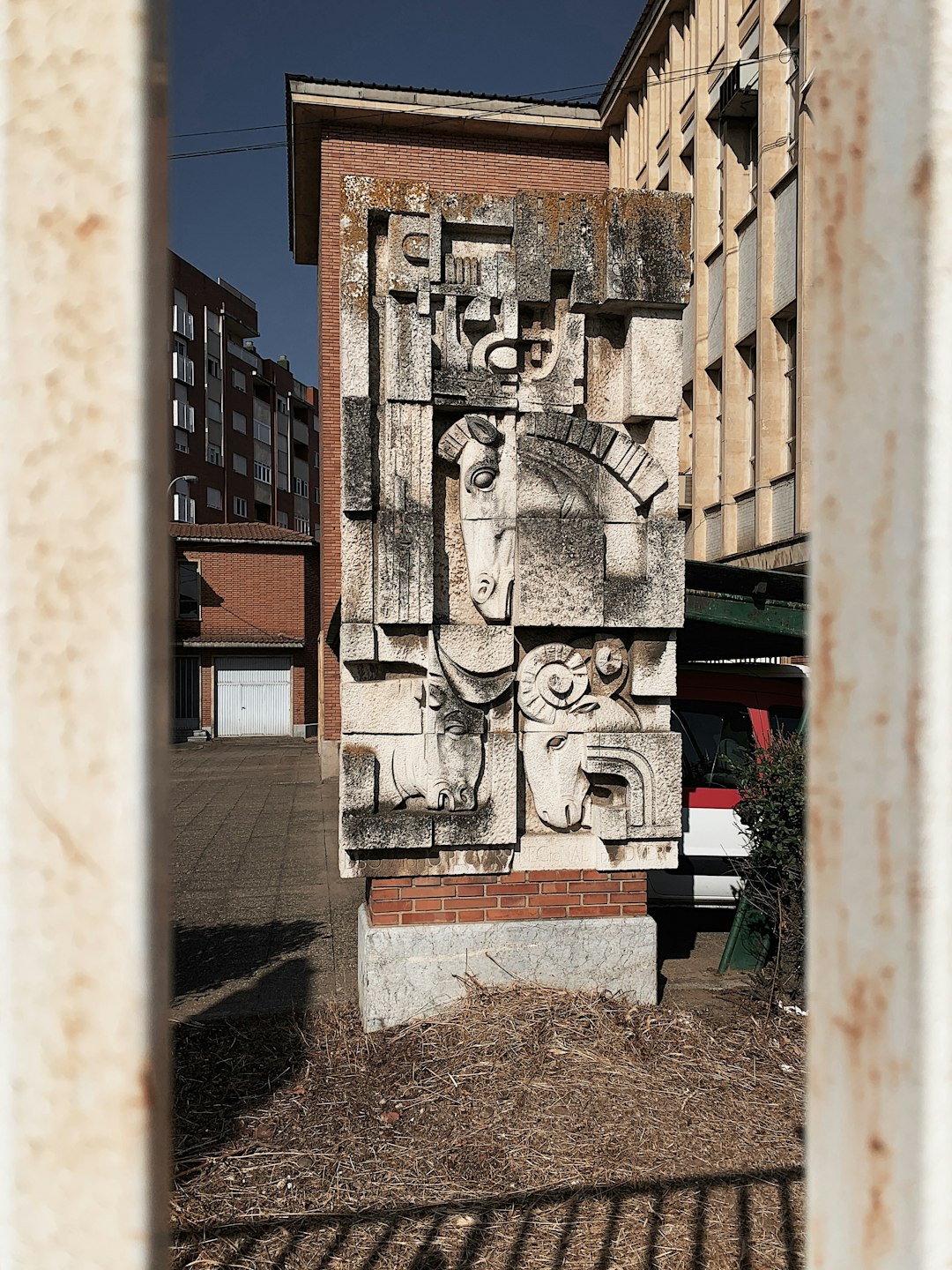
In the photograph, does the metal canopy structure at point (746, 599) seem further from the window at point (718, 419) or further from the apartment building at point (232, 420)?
the apartment building at point (232, 420)

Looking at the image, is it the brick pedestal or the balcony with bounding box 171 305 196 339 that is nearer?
the brick pedestal

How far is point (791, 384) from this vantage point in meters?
15.5

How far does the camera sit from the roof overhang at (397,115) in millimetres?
17656

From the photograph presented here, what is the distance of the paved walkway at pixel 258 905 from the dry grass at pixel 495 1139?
0.62m

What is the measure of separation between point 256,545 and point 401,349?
28384 millimetres

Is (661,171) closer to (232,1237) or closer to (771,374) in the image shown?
(771,374)

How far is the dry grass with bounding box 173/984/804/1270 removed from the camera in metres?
3.42

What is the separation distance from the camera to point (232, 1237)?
3.47 meters

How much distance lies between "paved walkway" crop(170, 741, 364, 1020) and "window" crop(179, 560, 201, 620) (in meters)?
16.3

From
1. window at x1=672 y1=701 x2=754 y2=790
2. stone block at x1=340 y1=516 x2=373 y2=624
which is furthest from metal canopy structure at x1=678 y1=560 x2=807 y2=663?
stone block at x1=340 y1=516 x2=373 y2=624

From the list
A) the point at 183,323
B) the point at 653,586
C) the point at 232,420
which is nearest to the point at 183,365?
the point at 183,323
